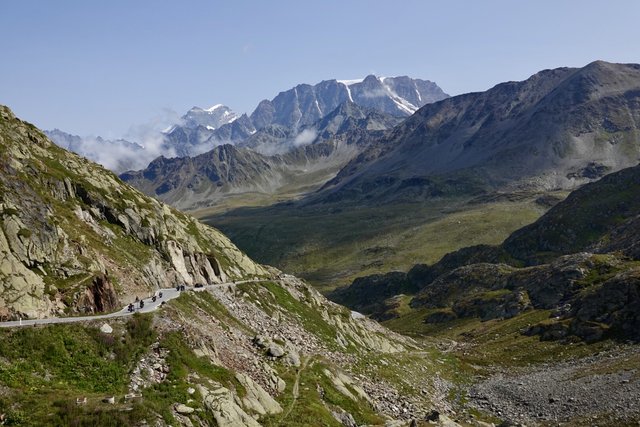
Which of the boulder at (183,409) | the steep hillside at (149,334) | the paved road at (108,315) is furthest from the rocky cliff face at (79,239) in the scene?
the boulder at (183,409)

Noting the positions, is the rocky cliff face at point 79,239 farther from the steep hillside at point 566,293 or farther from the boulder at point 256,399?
the steep hillside at point 566,293

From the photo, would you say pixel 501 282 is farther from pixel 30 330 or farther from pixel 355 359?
pixel 30 330

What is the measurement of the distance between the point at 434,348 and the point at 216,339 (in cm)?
8101

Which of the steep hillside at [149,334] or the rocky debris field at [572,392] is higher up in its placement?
the steep hillside at [149,334]

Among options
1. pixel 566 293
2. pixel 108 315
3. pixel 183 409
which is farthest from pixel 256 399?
pixel 566 293

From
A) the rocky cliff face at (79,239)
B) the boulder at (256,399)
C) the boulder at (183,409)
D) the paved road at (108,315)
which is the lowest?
the boulder at (256,399)

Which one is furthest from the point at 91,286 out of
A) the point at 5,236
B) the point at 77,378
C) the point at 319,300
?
the point at 319,300

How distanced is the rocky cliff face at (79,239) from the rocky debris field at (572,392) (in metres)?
47.2

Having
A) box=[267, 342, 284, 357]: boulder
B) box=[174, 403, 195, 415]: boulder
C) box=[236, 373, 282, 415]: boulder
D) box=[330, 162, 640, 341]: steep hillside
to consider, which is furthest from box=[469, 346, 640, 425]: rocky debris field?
box=[174, 403, 195, 415]: boulder

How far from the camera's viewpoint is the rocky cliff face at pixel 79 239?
2051 inches

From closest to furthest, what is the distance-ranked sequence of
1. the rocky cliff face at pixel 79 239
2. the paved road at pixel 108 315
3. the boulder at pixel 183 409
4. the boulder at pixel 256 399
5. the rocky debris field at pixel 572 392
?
the boulder at pixel 183 409, the boulder at pixel 256 399, the paved road at pixel 108 315, the rocky cliff face at pixel 79 239, the rocky debris field at pixel 572 392

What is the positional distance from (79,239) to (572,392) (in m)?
63.8

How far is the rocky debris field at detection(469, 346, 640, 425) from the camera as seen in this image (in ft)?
197

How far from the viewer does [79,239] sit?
64250 mm
